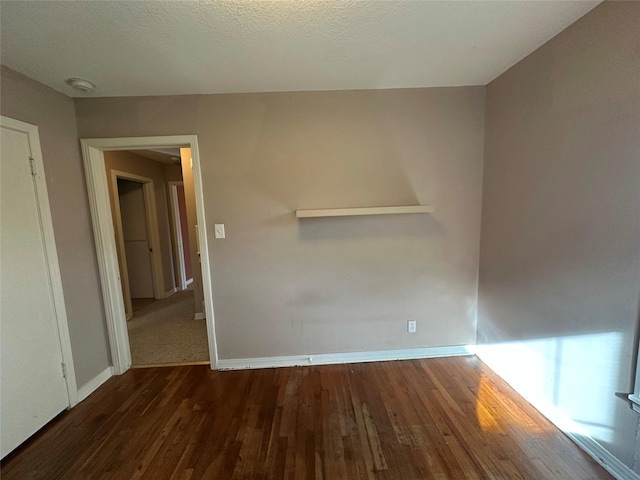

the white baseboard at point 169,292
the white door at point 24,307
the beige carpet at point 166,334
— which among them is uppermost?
the white door at point 24,307

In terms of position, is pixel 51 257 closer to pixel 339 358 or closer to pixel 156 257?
pixel 339 358

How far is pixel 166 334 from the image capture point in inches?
125

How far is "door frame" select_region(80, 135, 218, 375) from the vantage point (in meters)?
2.18

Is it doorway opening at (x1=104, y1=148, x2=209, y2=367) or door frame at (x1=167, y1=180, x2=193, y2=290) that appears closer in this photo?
doorway opening at (x1=104, y1=148, x2=209, y2=367)

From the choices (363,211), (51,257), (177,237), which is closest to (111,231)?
(51,257)

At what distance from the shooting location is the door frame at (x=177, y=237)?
16.8 ft

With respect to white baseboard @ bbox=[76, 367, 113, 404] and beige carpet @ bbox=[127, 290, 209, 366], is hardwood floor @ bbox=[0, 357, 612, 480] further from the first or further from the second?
beige carpet @ bbox=[127, 290, 209, 366]

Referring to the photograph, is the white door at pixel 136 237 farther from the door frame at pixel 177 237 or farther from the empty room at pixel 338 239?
the empty room at pixel 338 239

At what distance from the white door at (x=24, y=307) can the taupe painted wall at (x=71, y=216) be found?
12 centimetres

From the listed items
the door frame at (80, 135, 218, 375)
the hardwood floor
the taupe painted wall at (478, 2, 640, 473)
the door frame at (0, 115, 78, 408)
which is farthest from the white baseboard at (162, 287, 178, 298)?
the taupe painted wall at (478, 2, 640, 473)

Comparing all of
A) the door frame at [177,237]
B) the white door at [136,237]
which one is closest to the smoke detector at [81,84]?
the white door at [136,237]

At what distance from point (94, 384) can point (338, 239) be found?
7.91ft

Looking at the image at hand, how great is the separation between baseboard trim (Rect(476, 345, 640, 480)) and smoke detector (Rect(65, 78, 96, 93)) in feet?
12.9

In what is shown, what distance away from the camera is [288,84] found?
2072 mm
